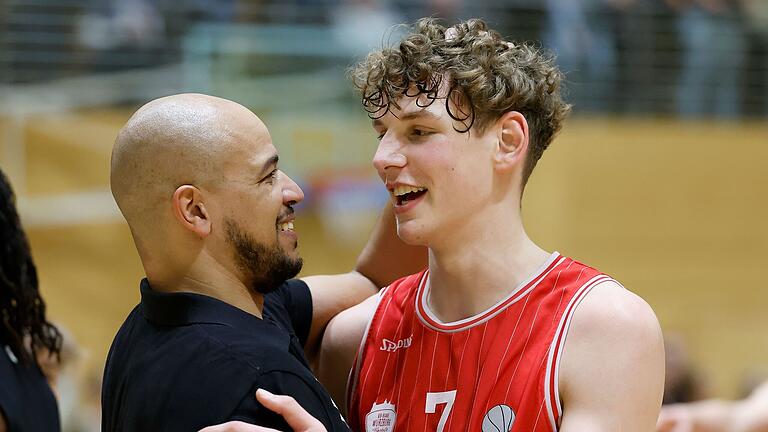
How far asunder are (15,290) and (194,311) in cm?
115

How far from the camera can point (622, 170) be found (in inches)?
428

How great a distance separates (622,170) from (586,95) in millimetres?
799

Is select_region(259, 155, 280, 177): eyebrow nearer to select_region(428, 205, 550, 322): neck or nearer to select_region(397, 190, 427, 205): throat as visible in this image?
select_region(397, 190, 427, 205): throat

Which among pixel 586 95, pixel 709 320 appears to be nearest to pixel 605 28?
pixel 586 95

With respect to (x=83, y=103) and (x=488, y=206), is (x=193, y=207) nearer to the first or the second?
(x=488, y=206)

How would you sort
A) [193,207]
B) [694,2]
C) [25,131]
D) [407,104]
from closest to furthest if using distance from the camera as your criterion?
[193,207]
[407,104]
[25,131]
[694,2]

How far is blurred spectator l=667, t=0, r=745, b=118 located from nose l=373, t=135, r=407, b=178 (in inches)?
347

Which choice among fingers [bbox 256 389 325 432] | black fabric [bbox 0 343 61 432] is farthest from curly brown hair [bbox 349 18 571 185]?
black fabric [bbox 0 343 61 432]

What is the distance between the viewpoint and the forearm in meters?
3.51

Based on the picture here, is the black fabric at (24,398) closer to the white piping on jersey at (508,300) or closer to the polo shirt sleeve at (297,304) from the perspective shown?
the polo shirt sleeve at (297,304)

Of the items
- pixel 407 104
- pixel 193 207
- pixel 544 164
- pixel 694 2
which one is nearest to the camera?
pixel 193 207

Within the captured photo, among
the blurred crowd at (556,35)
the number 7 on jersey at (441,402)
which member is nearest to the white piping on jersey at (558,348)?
the number 7 on jersey at (441,402)

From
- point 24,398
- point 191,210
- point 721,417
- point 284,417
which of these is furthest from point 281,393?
point 721,417

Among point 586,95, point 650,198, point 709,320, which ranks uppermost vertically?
point 586,95
